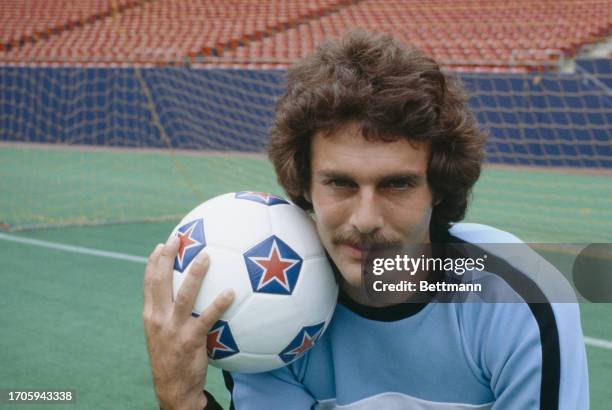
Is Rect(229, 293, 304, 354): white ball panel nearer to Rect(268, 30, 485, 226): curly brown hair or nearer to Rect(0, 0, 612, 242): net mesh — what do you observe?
Rect(268, 30, 485, 226): curly brown hair

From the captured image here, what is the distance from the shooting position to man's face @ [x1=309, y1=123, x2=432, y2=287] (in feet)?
5.92

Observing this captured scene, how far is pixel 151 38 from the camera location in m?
18.0

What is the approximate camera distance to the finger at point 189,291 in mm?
1812

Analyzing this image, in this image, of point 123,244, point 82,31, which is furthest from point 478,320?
point 82,31

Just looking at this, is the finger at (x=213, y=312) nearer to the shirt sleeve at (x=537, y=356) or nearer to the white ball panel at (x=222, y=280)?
the white ball panel at (x=222, y=280)

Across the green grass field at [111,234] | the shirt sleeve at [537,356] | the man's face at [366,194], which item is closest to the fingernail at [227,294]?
the man's face at [366,194]

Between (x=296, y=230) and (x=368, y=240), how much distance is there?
0.27 m

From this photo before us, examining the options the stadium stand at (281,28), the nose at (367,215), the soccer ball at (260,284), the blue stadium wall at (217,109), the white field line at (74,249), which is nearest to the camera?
the nose at (367,215)

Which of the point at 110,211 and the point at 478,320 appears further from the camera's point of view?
the point at 110,211

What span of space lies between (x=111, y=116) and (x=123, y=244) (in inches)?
389

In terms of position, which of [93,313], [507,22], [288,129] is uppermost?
[288,129]

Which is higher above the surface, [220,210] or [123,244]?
[220,210]

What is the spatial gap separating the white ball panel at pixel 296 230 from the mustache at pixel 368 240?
0.54 feet

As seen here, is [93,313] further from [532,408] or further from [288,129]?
[532,408]
